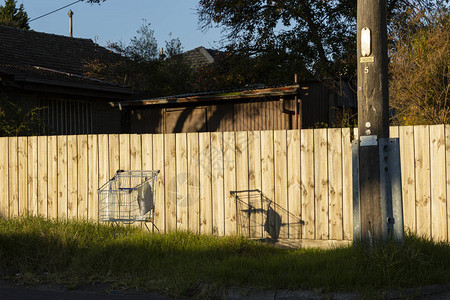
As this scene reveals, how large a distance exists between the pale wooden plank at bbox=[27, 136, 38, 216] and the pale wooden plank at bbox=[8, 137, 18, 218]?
0.70 feet

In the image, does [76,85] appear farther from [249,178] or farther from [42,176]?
[249,178]

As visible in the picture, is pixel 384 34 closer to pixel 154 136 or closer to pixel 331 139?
pixel 331 139

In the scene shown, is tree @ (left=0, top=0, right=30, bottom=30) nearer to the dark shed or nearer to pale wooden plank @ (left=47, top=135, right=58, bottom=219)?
the dark shed

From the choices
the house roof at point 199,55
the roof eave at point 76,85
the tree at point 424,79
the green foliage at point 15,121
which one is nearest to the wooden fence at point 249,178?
the green foliage at point 15,121

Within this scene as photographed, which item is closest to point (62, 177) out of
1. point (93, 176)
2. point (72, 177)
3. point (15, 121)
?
point (72, 177)

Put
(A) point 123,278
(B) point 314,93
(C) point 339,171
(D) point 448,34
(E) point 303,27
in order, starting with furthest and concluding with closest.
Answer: (E) point 303,27, (B) point 314,93, (D) point 448,34, (C) point 339,171, (A) point 123,278

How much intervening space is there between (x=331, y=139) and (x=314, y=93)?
8.86 meters

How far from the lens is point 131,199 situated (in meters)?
8.42

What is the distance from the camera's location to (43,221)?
891 cm

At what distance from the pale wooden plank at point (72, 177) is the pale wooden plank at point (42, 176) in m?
0.53

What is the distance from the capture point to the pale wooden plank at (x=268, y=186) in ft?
26.3

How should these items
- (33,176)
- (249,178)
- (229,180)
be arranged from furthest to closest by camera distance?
(33,176) → (229,180) → (249,178)

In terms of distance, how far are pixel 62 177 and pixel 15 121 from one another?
372 centimetres

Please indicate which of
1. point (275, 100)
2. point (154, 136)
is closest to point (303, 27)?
point (275, 100)
